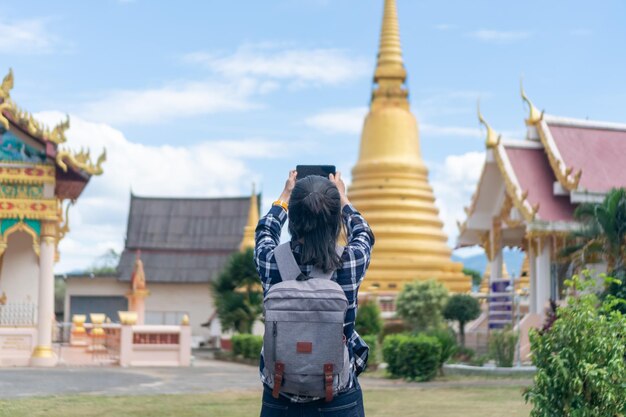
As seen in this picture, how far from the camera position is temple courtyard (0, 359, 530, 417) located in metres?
12.0

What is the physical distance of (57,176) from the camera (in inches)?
896

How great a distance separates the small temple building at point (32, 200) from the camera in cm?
2202

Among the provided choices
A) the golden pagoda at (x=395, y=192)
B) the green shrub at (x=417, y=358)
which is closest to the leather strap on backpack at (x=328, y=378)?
the green shrub at (x=417, y=358)

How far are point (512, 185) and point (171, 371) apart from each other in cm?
862

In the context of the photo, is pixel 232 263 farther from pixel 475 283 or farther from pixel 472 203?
pixel 475 283

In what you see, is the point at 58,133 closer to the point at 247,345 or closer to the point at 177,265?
the point at 247,345

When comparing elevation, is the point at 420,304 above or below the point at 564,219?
below

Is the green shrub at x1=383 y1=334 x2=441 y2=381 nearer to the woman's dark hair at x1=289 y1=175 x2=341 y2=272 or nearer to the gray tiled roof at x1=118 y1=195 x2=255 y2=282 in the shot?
the woman's dark hair at x1=289 y1=175 x2=341 y2=272

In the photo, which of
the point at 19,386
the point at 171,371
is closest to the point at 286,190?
the point at 19,386

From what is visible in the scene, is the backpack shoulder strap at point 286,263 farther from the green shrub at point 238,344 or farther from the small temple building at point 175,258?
the small temple building at point 175,258

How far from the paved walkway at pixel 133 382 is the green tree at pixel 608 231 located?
2.86 meters

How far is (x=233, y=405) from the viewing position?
1280 centimetres

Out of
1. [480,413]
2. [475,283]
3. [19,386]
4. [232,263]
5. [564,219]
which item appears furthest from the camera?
[475,283]

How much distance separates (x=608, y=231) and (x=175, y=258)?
2563cm
